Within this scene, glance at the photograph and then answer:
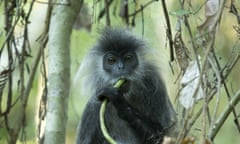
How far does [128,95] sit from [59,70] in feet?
4.30

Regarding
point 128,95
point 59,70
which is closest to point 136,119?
point 128,95

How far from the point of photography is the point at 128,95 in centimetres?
434

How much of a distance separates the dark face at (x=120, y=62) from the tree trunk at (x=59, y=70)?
95cm

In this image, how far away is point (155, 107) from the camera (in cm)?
435

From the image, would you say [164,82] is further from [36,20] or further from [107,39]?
[36,20]

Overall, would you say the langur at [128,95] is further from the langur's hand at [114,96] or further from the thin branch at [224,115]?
the thin branch at [224,115]

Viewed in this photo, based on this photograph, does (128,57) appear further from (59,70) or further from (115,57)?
(59,70)

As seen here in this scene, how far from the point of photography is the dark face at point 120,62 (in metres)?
4.30

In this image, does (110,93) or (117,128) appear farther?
(117,128)

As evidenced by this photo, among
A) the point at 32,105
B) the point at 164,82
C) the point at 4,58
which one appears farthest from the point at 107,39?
the point at 32,105

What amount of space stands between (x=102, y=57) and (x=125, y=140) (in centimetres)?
66

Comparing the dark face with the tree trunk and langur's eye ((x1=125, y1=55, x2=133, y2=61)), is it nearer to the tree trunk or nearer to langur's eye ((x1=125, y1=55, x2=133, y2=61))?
langur's eye ((x1=125, y1=55, x2=133, y2=61))

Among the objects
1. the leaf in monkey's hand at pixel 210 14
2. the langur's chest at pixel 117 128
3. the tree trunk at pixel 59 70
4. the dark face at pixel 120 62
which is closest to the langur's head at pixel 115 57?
the dark face at pixel 120 62

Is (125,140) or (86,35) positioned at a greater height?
(86,35)
